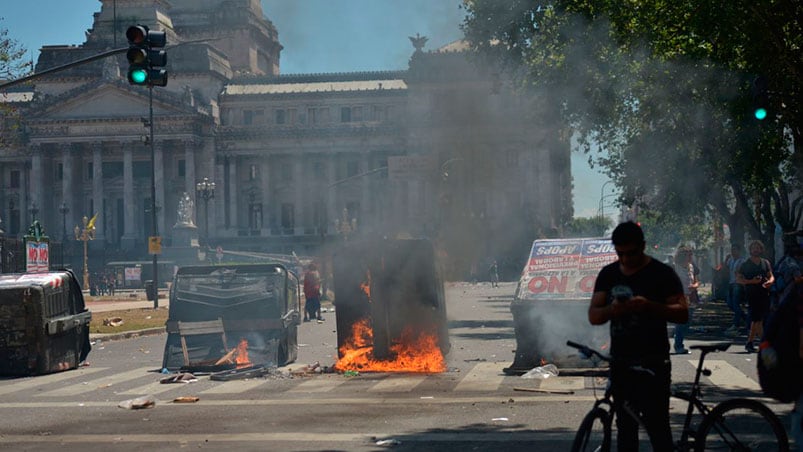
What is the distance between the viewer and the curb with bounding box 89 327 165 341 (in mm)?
28266

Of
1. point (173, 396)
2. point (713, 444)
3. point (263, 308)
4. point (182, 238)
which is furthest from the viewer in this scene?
point (182, 238)

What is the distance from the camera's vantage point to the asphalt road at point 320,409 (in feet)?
35.7

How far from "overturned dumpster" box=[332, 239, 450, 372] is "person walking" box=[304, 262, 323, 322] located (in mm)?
17902

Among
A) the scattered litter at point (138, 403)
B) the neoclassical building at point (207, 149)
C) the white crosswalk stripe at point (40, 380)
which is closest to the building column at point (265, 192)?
the neoclassical building at point (207, 149)

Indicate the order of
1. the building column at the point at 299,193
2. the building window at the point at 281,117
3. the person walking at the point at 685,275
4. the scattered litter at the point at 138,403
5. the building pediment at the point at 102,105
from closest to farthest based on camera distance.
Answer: the scattered litter at the point at 138,403
the person walking at the point at 685,275
the building pediment at the point at 102,105
the building column at the point at 299,193
the building window at the point at 281,117

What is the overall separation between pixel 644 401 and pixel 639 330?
0.42m

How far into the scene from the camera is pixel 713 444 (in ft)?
24.3

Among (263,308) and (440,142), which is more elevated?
(440,142)

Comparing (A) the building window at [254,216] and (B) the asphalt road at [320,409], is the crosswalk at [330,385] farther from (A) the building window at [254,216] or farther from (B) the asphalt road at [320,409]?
(A) the building window at [254,216]

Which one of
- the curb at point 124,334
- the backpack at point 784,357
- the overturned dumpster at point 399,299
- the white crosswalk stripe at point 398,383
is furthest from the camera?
the curb at point 124,334

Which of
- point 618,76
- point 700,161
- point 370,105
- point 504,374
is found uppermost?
point 370,105

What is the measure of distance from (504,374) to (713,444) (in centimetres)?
929

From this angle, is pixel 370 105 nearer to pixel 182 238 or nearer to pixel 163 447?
pixel 182 238

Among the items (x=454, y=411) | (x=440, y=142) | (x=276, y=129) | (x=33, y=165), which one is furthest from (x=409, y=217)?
(x=454, y=411)
